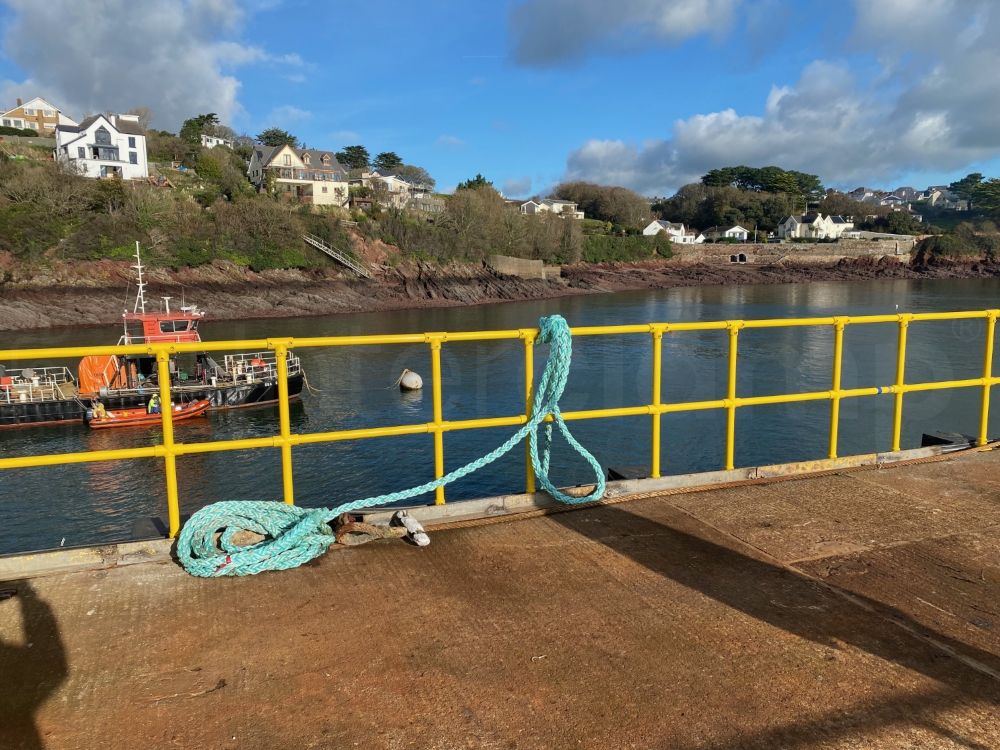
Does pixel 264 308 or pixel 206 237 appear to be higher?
pixel 206 237

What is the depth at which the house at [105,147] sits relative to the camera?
7194cm

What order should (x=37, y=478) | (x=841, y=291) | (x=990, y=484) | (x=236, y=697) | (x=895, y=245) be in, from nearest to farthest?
1. (x=236, y=697)
2. (x=990, y=484)
3. (x=37, y=478)
4. (x=841, y=291)
5. (x=895, y=245)

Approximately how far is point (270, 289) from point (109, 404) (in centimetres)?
3217

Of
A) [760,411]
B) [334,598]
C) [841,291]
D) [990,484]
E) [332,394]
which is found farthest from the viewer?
[841,291]

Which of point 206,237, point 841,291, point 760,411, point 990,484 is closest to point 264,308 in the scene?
point 206,237

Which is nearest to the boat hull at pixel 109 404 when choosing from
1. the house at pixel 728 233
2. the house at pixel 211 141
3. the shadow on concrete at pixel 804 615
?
the shadow on concrete at pixel 804 615

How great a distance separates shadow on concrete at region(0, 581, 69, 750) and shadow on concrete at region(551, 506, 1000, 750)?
2582 millimetres

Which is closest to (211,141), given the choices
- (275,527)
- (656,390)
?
(656,390)

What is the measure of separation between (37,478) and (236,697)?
55.3 ft

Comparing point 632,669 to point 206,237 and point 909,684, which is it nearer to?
point 909,684

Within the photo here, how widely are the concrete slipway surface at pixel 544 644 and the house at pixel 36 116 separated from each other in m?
117

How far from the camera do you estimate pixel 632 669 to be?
321cm

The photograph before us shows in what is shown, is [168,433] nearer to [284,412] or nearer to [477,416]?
[284,412]

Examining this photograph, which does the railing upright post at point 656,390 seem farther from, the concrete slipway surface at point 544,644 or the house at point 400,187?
the house at point 400,187
